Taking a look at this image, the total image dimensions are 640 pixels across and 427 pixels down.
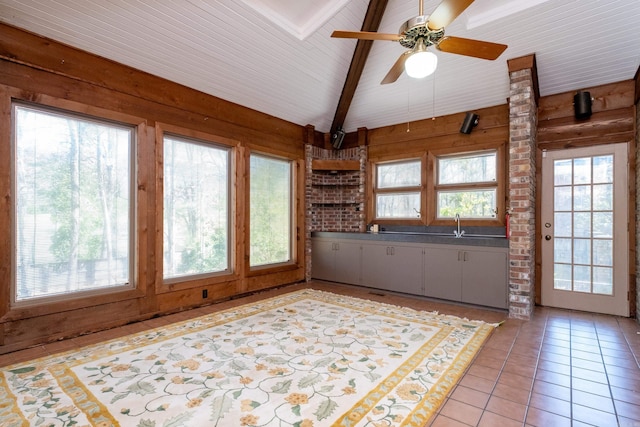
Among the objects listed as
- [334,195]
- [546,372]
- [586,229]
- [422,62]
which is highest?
[422,62]

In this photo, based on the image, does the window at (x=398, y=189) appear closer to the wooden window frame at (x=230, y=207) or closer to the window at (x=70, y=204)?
the wooden window frame at (x=230, y=207)

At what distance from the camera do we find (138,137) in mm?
3822

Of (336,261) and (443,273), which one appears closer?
(443,273)

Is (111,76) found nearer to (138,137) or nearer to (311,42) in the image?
(138,137)

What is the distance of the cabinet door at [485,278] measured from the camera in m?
4.16

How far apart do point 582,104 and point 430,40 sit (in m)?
3.06

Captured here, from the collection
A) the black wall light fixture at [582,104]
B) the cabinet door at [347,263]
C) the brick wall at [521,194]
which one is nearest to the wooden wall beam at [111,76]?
the cabinet door at [347,263]

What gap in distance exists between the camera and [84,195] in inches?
136

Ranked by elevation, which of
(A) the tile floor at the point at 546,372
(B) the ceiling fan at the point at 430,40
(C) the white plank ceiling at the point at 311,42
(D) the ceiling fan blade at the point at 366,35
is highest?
(C) the white plank ceiling at the point at 311,42

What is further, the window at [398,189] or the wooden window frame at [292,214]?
the window at [398,189]

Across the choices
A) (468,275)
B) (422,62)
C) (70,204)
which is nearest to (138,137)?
(70,204)

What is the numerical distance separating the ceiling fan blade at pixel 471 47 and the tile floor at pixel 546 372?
260 cm

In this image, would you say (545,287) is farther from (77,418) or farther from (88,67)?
(88,67)

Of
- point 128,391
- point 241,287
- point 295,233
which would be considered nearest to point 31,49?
point 128,391
